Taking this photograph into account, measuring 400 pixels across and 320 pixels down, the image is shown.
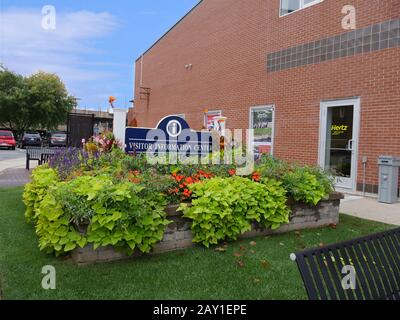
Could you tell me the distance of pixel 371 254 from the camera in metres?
2.56

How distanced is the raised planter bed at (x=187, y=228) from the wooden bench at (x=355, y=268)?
2265mm

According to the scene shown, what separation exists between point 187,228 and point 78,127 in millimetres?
10221

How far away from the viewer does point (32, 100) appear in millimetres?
38469

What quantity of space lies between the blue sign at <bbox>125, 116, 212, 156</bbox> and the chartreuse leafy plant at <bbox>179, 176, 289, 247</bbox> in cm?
257

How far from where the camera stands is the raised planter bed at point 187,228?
397 cm

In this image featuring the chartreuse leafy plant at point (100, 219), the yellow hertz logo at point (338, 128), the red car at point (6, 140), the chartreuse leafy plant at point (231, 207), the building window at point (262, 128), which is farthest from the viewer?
the red car at point (6, 140)

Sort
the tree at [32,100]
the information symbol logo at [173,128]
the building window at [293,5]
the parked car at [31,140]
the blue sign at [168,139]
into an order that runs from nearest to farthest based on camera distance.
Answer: the blue sign at [168,139], the information symbol logo at [173,128], the building window at [293,5], the parked car at [31,140], the tree at [32,100]

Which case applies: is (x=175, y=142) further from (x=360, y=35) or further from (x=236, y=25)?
(x=236, y=25)

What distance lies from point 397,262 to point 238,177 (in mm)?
2737

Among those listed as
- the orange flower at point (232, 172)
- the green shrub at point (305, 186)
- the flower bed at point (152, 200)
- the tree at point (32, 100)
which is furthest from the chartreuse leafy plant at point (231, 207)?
the tree at point (32, 100)

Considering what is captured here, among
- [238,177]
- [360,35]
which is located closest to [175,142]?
[238,177]

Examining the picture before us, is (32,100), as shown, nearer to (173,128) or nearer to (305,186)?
(173,128)

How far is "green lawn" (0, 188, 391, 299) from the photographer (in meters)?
3.32

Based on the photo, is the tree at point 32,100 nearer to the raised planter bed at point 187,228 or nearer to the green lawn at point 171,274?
the green lawn at point 171,274
